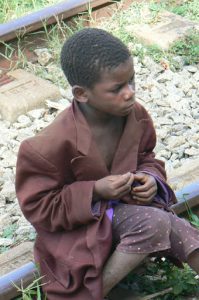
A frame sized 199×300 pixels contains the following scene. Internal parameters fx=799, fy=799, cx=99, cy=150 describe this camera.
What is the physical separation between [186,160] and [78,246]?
71.2 inches

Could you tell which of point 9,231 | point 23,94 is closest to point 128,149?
point 9,231

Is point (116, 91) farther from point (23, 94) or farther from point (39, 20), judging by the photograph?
point (39, 20)

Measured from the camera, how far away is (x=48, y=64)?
21.6ft

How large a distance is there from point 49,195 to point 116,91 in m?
0.51

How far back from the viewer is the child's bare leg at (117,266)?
3248 mm

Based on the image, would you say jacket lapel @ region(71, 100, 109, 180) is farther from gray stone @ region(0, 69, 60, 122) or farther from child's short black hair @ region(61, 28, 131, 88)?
gray stone @ region(0, 69, 60, 122)

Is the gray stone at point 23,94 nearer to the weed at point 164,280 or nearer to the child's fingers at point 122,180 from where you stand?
the weed at point 164,280

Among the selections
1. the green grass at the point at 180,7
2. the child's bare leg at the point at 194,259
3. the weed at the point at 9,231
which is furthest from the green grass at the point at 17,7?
the child's bare leg at the point at 194,259

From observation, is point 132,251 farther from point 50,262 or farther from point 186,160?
point 186,160

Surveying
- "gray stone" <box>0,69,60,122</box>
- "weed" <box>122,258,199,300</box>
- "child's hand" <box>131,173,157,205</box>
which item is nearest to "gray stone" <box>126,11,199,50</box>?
"gray stone" <box>0,69,60,122</box>

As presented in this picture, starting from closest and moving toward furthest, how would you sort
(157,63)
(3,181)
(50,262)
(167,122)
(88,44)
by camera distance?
(88,44) < (50,262) < (3,181) < (167,122) < (157,63)

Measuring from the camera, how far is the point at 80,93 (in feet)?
10.8

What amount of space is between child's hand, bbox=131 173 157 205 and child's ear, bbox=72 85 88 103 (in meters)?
0.39

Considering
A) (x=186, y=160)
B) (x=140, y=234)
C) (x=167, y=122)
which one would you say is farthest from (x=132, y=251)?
(x=167, y=122)
